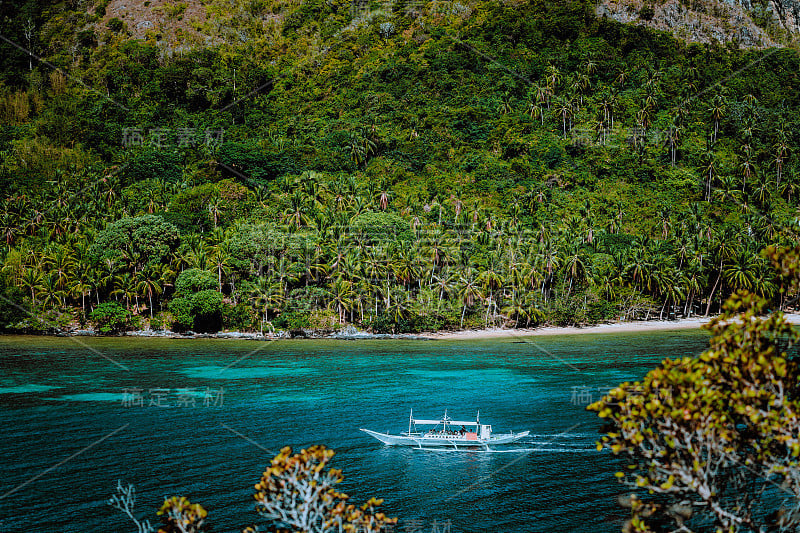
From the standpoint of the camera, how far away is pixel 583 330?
333ft

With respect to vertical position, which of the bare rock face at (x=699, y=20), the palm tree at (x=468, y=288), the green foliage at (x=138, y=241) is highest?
the bare rock face at (x=699, y=20)

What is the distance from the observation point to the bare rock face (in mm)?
183125

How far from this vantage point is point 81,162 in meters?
142

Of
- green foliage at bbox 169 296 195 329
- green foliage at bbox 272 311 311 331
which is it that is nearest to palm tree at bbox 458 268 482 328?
green foliage at bbox 272 311 311 331

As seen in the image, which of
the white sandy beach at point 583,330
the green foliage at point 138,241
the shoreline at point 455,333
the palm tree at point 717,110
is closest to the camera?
the shoreline at point 455,333

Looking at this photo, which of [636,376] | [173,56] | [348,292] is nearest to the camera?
[636,376]

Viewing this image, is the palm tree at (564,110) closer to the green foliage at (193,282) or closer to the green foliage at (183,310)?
the green foliage at (193,282)

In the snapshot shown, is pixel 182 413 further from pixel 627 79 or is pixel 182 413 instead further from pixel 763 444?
pixel 627 79

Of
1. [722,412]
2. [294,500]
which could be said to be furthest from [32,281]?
[722,412]

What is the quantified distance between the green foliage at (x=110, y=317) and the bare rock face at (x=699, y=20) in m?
154

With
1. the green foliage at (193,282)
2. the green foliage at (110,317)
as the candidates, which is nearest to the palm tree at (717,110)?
the green foliage at (193,282)

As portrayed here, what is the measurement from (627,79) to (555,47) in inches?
864

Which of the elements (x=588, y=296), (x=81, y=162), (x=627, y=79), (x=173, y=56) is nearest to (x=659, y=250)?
(x=588, y=296)

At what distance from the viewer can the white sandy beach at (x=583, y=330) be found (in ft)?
326
